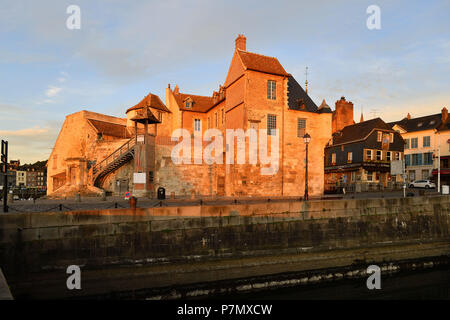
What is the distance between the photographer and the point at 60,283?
38.2 ft

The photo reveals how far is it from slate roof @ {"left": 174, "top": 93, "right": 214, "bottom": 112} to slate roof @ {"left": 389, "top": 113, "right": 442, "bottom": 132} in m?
34.4

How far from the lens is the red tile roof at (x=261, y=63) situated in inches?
1023

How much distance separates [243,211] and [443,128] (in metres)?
42.3

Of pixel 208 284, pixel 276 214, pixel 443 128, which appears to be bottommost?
pixel 208 284

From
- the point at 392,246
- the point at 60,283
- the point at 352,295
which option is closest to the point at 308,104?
the point at 392,246

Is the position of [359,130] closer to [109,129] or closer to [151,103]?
[151,103]

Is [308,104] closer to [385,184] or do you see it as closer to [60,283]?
[385,184]

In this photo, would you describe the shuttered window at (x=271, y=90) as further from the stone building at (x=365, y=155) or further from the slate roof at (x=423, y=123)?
the slate roof at (x=423, y=123)

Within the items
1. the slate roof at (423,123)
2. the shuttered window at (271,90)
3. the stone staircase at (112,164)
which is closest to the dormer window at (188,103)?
the stone staircase at (112,164)

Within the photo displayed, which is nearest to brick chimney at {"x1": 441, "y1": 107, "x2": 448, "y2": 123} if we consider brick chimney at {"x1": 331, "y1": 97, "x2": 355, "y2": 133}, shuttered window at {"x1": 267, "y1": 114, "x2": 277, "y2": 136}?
brick chimney at {"x1": 331, "y1": 97, "x2": 355, "y2": 133}

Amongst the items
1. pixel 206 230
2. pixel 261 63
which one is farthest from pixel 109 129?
pixel 206 230

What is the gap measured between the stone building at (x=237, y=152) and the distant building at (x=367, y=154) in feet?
48.6

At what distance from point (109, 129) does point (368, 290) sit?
34.0 m
